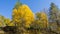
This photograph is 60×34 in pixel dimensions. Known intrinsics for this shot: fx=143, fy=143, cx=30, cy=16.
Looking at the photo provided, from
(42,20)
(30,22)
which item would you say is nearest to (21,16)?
(30,22)

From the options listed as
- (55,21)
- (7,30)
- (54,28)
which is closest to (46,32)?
(54,28)

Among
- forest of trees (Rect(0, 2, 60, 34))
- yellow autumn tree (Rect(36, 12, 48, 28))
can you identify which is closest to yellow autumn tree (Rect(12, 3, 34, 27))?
forest of trees (Rect(0, 2, 60, 34))

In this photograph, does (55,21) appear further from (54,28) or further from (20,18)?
(20,18)

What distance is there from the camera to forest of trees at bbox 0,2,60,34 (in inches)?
1645

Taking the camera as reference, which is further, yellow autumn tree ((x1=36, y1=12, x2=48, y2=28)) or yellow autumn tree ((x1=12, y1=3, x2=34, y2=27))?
yellow autumn tree ((x1=36, y1=12, x2=48, y2=28))

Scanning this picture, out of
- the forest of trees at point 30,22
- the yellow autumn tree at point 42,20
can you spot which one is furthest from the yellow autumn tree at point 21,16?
the yellow autumn tree at point 42,20

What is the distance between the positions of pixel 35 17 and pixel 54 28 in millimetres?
7569

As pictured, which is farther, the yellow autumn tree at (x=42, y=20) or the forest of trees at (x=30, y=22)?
the yellow autumn tree at (x=42, y=20)

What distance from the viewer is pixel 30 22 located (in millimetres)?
44375

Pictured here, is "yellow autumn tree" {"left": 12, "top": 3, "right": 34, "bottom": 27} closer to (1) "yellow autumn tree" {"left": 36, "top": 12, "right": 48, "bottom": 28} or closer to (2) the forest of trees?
(2) the forest of trees

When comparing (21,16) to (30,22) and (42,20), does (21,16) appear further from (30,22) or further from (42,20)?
(42,20)

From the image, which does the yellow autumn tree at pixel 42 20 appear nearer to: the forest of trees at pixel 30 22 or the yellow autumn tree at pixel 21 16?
the forest of trees at pixel 30 22

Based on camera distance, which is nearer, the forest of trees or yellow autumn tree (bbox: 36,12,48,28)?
the forest of trees

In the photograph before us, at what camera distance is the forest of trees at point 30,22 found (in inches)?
1645
